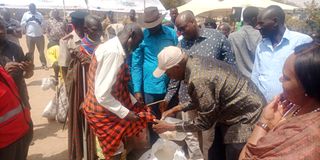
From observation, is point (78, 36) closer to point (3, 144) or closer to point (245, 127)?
point (3, 144)

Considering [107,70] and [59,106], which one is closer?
[107,70]

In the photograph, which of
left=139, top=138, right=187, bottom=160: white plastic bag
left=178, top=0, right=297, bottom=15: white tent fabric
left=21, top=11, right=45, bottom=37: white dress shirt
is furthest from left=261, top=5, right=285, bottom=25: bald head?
left=178, top=0, right=297, bottom=15: white tent fabric

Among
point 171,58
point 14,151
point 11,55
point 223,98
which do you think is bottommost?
point 14,151

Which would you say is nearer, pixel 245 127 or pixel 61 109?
pixel 245 127

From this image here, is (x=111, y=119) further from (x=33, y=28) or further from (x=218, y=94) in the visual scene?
(x=33, y=28)

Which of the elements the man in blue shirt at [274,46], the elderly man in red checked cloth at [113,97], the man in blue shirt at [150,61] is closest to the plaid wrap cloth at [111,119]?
the elderly man in red checked cloth at [113,97]

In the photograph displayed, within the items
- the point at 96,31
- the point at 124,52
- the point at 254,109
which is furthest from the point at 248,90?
the point at 96,31

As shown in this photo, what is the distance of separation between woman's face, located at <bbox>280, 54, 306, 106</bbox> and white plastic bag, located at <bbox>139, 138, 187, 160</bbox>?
191 centimetres

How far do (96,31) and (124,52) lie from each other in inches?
28.4

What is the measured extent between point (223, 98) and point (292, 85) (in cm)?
86

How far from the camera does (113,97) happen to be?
273 centimetres

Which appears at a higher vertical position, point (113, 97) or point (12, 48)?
point (12, 48)

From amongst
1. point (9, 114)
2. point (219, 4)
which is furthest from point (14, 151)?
point (219, 4)

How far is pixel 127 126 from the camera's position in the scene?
292cm
